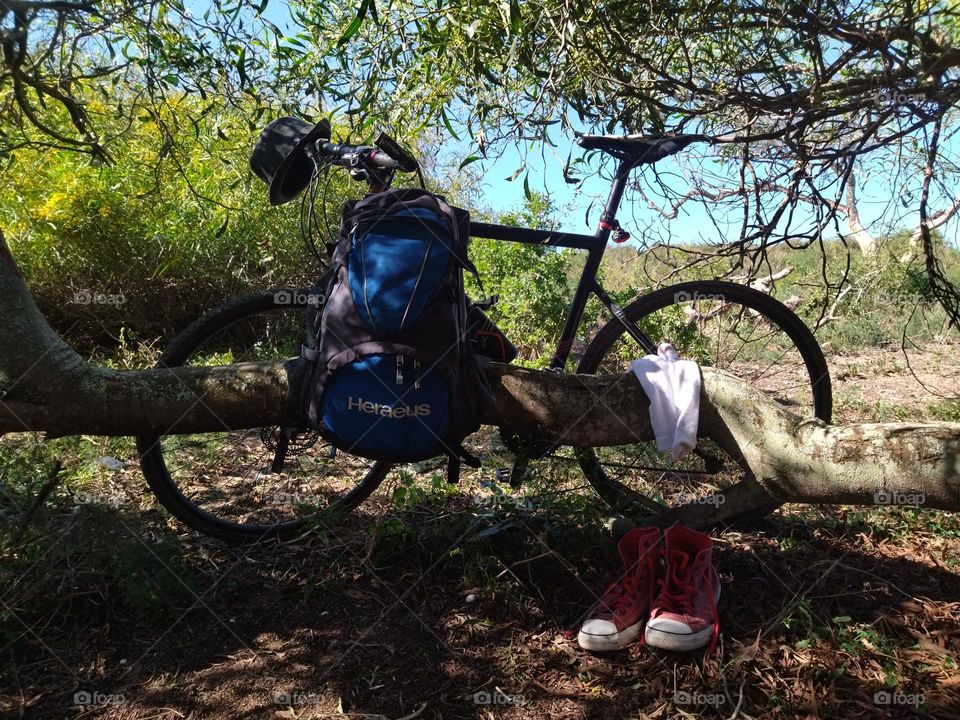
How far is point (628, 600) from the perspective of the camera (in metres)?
2.14

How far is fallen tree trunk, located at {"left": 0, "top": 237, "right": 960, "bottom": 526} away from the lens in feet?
6.56

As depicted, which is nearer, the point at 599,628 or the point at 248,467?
the point at 599,628

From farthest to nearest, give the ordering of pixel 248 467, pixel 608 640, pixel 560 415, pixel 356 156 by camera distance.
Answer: pixel 248 467 → pixel 356 156 → pixel 560 415 → pixel 608 640

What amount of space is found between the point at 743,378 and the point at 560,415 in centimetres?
135

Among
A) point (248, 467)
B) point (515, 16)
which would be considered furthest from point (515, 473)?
point (515, 16)

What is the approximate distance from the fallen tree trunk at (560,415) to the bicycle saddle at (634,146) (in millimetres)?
958

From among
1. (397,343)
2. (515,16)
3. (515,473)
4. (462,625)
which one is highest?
(515,16)

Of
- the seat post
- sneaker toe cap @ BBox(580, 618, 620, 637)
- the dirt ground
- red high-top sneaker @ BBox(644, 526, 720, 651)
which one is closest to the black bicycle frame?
the seat post

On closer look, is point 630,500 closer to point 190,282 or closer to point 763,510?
point 763,510

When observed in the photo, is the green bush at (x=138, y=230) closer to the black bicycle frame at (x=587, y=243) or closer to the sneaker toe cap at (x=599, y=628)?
the black bicycle frame at (x=587, y=243)

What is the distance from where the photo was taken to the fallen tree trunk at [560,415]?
200 cm

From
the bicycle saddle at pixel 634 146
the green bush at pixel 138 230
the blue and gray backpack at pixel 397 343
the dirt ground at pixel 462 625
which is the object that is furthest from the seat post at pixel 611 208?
the green bush at pixel 138 230

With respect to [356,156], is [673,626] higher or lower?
lower

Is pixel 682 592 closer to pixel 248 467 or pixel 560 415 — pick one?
pixel 560 415
